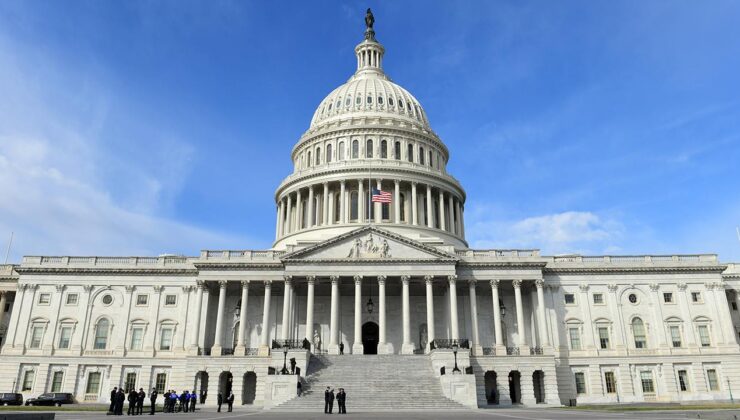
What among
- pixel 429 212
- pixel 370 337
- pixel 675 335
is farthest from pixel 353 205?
pixel 675 335

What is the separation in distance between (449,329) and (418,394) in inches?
656

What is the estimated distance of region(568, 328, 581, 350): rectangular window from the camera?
184 ft

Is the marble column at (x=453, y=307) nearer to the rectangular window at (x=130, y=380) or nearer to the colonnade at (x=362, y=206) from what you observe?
the colonnade at (x=362, y=206)

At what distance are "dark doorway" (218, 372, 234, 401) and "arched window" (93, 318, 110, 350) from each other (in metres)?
14.5

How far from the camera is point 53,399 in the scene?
48.5m

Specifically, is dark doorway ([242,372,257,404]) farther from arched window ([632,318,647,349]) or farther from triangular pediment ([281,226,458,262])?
arched window ([632,318,647,349])

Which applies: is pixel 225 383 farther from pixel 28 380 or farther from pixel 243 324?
pixel 28 380

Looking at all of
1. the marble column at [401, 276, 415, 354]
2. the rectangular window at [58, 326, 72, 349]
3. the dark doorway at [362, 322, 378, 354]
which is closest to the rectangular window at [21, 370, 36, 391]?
the rectangular window at [58, 326, 72, 349]

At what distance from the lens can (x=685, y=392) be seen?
178ft

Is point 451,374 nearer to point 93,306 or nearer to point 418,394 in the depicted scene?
point 418,394

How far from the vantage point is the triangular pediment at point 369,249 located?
54.1 meters

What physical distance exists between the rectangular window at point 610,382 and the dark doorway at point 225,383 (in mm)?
36379

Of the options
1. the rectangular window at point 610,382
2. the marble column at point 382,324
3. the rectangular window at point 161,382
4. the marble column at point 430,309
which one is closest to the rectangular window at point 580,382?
the rectangular window at point 610,382

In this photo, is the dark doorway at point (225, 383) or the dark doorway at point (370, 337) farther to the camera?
the dark doorway at point (370, 337)
